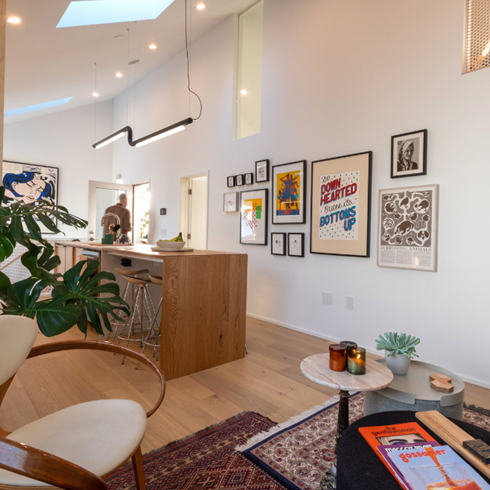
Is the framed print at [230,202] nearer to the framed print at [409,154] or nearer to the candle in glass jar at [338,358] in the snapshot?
the framed print at [409,154]

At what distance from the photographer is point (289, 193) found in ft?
13.7

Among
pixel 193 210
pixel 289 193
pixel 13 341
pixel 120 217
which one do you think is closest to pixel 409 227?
pixel 289 193

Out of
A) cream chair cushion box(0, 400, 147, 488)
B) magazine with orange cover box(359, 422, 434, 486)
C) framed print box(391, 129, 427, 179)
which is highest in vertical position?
framed print box(391, 129, 427, 179)

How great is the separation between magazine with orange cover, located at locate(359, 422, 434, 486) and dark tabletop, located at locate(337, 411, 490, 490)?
0.02 m

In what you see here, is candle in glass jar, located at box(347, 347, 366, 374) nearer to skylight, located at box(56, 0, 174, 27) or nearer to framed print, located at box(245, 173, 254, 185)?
framed print, located at box(245, 173, 254, 185)

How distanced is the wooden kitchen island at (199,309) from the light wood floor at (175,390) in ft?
0.41

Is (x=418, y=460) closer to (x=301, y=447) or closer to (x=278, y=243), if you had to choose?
(x=301, y=447)

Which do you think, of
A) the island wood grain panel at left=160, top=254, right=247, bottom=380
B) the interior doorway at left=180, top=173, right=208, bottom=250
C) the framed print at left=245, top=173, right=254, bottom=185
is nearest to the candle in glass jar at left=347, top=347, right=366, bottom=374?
the island wood grain panel at left=160, top=254, right=247, bottom=380

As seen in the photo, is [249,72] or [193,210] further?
[193,210]

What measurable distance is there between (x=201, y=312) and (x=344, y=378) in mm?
1621

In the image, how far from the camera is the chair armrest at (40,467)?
76cm

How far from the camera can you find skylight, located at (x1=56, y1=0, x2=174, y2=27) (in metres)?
3.74

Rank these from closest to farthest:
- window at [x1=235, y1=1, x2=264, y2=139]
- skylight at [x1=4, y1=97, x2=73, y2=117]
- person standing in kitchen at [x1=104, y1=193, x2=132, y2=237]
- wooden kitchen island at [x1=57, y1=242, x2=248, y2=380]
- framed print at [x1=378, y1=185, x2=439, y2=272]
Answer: wooden kitchen island at [x1=57, y1=242, x2=248, y2=380] < framed print at [x1=378, y1=185, x2=439, y2=272] < window at [x1=235, y1=1, x2=264, y2=139] < person standing in kitchen at [x1=104, y1=193, x2=132, y2=237] < skylight at [x1=4, y1=97, x2=73, y2=117]

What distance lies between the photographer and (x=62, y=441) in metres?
1.10
